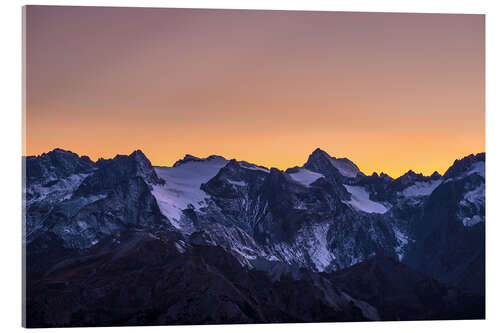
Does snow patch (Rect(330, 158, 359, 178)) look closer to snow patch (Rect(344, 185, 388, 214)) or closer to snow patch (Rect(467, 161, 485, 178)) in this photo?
snow patch (Rect(467, 161, 485, 178))

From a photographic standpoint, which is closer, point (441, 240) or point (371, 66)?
point (371, 66)

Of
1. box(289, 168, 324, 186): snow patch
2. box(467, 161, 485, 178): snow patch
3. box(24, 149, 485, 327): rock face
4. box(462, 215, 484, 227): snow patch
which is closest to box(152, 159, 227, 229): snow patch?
box(24, 149, 485, 327): rock face

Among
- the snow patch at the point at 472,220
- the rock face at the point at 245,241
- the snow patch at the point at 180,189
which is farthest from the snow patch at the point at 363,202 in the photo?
the snow patch at the point at 472,220

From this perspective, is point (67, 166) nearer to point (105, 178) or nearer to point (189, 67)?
point (105, 178)

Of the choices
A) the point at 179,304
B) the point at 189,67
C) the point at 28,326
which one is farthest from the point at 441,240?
the point at 28,326

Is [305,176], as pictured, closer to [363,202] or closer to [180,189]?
[180,189]

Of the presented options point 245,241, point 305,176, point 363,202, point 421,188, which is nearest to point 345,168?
point 421,188
